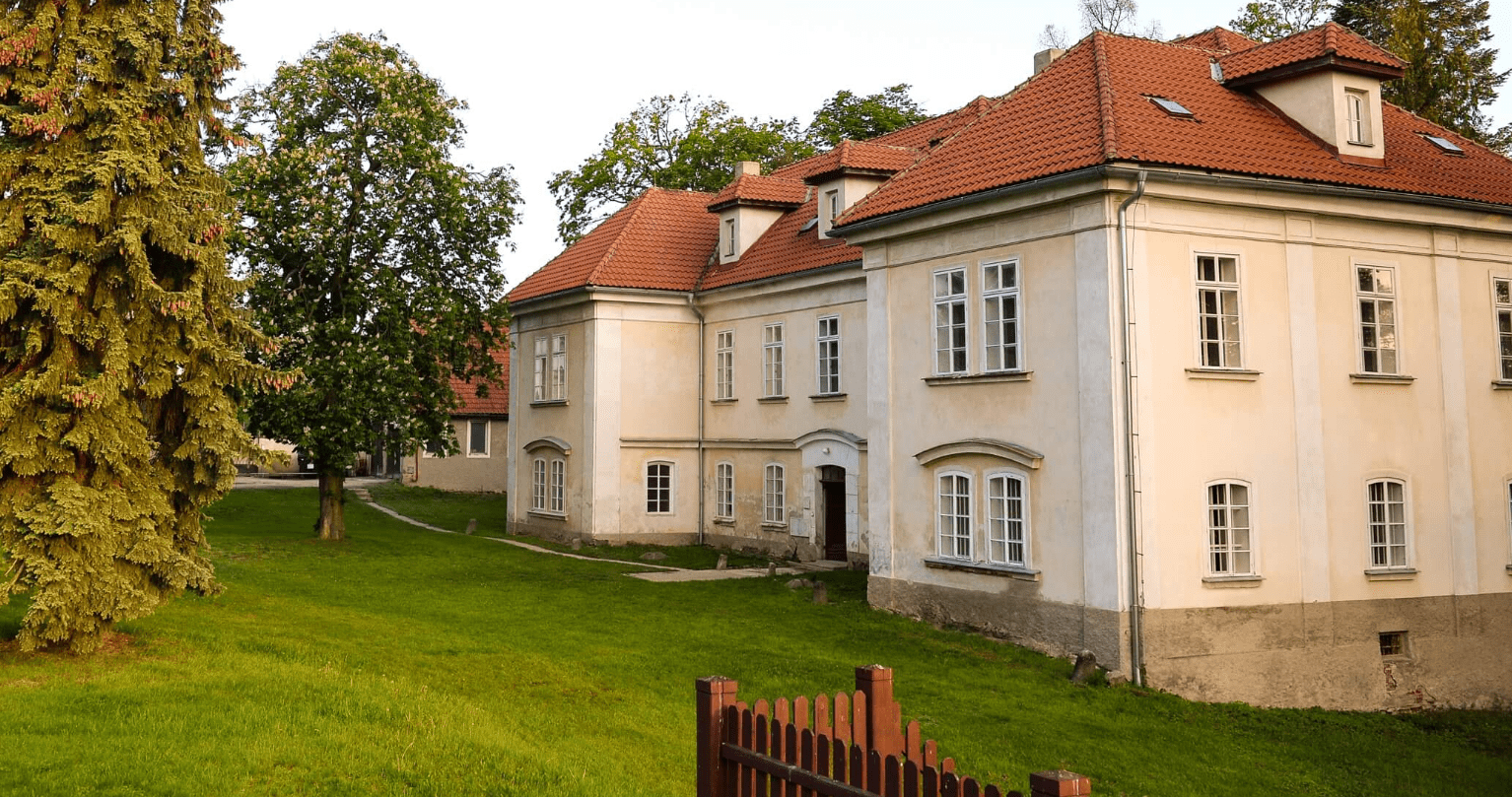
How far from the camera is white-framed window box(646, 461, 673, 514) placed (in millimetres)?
30406

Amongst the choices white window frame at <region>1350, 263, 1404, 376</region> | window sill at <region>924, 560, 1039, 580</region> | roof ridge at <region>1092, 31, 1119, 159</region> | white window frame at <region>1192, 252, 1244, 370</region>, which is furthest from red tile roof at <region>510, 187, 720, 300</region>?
white window frame at <region>1350, 263, 1404, 376</region>

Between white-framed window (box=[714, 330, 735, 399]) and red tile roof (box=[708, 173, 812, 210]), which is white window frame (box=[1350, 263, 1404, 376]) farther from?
white-framed window (box=[714, 330, 735, 399])

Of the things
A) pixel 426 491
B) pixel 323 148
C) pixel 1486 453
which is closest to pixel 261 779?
pixel 1486 453

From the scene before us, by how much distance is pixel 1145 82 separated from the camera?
749 inches

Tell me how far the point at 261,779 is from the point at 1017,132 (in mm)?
14277

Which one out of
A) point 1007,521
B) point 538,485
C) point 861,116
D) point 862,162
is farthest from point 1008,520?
point 861,116

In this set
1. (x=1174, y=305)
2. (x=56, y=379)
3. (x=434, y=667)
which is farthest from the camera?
(x=1174, y=305)

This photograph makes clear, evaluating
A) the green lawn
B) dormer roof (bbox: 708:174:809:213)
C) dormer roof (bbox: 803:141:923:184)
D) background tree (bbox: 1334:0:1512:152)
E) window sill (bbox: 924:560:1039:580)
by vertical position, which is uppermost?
background tree (bbox: 1334:0:1512:152)

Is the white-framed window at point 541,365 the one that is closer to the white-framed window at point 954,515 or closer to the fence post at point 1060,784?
the white-framed window at point 954,515

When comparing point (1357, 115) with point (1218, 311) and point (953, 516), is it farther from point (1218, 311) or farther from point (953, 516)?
point (953, 516)

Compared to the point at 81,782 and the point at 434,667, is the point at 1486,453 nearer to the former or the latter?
the point at 434,667

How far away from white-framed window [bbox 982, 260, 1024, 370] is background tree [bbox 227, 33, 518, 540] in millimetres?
14114

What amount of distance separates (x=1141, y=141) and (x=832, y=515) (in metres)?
12.5

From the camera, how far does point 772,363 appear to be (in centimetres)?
2833
